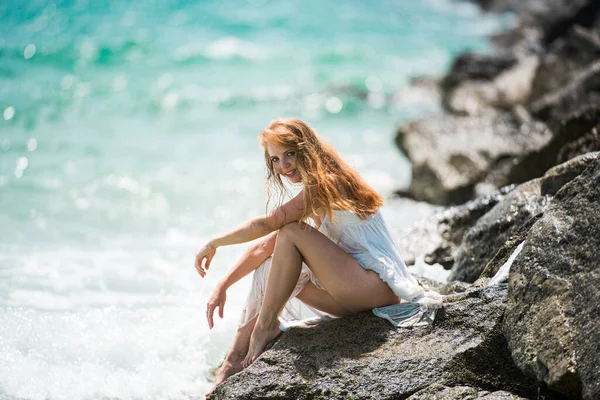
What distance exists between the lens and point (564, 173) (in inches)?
193

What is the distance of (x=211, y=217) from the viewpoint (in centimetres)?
942

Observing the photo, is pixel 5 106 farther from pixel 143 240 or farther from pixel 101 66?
pixel 143 240

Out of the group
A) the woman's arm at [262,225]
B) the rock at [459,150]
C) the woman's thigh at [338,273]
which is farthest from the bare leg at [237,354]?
the rock at [459,150]

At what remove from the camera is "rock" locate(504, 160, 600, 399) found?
10.5 ft

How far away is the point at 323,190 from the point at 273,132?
451 millimetres

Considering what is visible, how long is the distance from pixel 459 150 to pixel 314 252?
583cm

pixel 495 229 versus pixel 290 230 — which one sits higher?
pixel 290 230

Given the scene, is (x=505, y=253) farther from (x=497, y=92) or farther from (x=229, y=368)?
(x=497, y=92)

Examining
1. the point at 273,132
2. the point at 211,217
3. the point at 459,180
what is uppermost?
the point at 273,132

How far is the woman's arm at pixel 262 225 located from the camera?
409 centimetres

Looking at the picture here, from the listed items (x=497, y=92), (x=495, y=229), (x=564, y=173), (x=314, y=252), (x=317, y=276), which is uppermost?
(x=564, y=173)

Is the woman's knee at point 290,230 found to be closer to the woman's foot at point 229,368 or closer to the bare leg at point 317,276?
the bare leg at point 317,276

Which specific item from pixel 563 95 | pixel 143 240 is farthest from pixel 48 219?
pixel 563 95

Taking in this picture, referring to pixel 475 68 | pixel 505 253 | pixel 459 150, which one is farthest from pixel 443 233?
pixel 475 68
